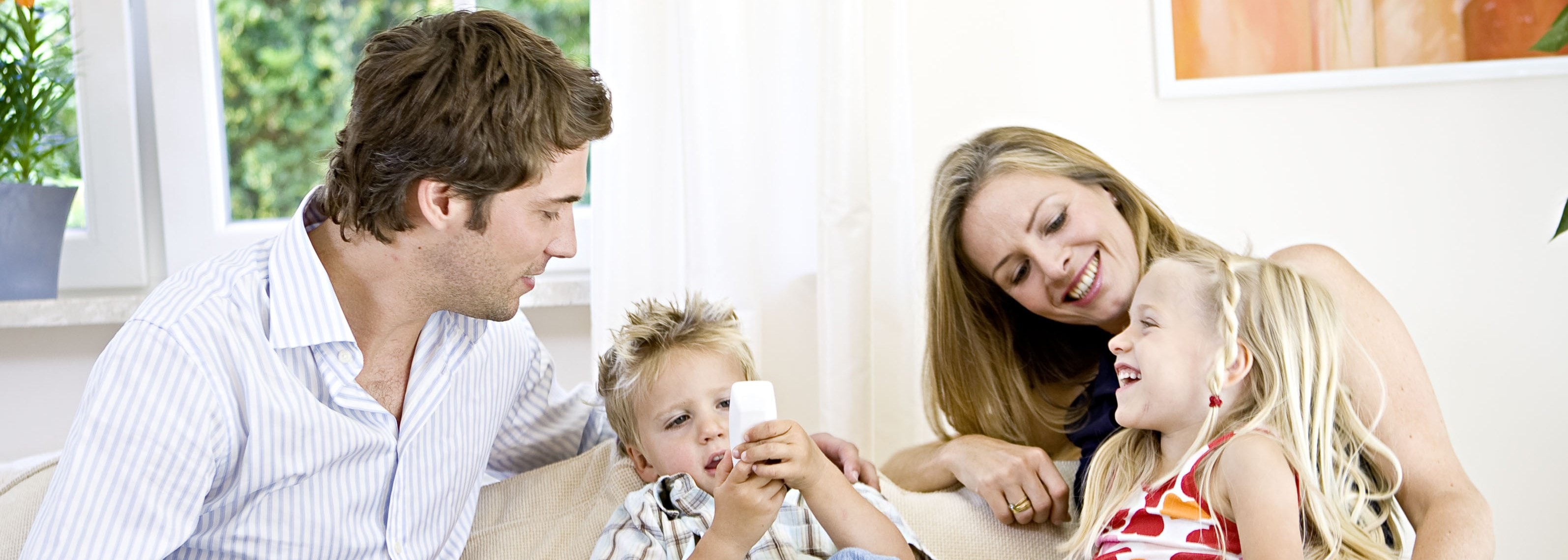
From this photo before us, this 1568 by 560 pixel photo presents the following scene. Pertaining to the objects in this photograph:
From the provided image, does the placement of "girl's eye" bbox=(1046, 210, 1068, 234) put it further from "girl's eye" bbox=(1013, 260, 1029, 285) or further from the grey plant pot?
the grey plant pot

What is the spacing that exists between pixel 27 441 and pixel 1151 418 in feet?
6.98

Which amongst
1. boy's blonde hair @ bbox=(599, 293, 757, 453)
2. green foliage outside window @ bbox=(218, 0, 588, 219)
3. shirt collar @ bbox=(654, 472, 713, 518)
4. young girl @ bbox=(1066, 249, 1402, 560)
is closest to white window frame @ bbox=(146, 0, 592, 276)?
green foliage outside window @ bbox=(218, 0, 588, 219)

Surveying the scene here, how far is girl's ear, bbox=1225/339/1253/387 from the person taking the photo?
49.6 inches

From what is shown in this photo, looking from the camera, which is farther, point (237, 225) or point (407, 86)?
point (237, 225)

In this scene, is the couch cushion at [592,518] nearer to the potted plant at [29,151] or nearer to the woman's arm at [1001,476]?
the woman's arm at [1001,476]

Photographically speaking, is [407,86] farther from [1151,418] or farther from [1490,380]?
[1490,380]

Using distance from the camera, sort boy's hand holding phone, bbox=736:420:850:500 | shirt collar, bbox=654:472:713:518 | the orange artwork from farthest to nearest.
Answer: the orange artwork < shirt collar, bbox=654:472:713:518 < boy's hand holding phone, bbox=736:420:850:500

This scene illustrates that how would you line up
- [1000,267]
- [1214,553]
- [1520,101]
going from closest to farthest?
[1214,553] → [1000,267] → [1520,101]

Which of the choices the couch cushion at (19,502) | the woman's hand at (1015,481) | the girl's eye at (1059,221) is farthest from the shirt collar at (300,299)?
the girl's eye at (1059,221)

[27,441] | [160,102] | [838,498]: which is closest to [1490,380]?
[838,498]

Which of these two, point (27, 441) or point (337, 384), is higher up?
point (337, 384)

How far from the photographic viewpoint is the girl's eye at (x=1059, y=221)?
159 centimetres

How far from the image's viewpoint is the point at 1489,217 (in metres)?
2.32

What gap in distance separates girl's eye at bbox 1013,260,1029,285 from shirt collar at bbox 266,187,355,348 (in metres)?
0.96
